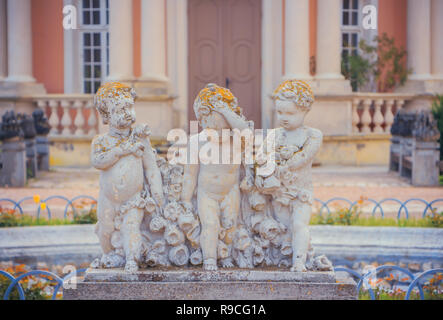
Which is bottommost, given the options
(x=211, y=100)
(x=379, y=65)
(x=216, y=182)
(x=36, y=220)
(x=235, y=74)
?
(x=36, y=220)

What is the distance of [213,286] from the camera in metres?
4.12

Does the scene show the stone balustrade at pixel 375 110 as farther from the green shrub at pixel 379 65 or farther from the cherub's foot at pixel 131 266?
the cherub's foot at pixel 131 266

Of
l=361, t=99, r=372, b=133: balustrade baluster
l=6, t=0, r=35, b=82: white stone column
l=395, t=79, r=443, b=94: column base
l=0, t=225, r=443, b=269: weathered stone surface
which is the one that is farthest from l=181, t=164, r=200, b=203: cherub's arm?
l=395, t=79, r=443, b=94: column base

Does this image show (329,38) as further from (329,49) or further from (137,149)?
(137,149)

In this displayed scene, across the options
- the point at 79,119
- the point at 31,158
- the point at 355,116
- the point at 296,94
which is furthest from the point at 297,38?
the point at 296,94

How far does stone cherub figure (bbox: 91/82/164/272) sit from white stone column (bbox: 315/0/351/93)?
10814 millimetres

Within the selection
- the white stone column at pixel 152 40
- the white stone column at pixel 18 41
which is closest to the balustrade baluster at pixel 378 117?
the white stone column at pixel 152 40

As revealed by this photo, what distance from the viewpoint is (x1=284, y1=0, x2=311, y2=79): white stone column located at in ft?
48.6

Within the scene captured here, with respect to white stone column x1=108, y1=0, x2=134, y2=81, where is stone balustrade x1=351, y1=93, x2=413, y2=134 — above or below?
below

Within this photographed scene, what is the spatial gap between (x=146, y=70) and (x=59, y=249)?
29.5ft

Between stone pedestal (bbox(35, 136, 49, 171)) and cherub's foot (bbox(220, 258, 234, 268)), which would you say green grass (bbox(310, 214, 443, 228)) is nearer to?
cherub's foot (bbox(220, 258, 234, 268))

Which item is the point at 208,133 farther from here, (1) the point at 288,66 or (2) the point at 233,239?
(1) the point at 288,66

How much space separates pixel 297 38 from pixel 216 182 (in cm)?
1094
